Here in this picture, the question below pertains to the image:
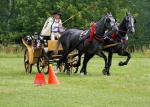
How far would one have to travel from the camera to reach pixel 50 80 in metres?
17.3

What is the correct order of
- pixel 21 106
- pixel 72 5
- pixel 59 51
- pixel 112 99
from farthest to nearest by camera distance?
1. pixel 72 5
2. pixel 59 51
3. pixel 112 99
4. pixel 21 106

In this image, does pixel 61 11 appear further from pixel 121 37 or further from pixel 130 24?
pixel 130 24

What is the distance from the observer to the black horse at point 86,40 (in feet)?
68.9

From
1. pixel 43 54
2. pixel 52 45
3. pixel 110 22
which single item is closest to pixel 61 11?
pixel 43 54

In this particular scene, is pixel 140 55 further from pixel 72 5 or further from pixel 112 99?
pixel 112 99

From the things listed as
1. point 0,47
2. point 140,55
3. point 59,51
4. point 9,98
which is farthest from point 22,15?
point 9,98

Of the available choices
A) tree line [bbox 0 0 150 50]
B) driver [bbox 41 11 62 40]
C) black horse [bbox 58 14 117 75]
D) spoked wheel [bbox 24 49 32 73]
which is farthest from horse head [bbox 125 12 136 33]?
tree line [bbox 0 0 150 50]

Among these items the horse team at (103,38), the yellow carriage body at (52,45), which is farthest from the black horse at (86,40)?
the yellow carriage body at (52,45)

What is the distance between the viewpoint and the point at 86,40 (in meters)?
21.3

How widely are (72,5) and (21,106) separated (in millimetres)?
46270

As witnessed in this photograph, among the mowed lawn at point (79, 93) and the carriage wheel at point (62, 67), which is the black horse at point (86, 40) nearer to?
the carriage wheel at point (62, 67)

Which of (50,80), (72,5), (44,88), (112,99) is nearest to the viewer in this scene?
(112,99)

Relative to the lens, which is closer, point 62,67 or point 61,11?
point 62,67

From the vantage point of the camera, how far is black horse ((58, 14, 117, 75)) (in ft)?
68.9
